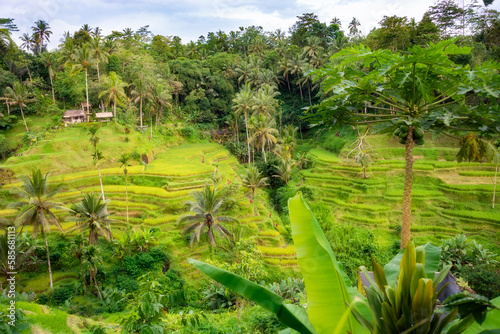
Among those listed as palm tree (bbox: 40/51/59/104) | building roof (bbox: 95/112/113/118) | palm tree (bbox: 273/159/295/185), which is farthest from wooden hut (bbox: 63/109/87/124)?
palm tree (bbox: 273/159/295/185)

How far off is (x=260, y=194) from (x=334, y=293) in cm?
2658

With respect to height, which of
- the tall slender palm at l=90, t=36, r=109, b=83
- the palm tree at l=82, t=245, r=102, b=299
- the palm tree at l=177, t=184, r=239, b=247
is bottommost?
the palm tree at l=82, t=245, r=102, b=299

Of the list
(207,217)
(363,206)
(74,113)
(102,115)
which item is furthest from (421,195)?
(74,113)

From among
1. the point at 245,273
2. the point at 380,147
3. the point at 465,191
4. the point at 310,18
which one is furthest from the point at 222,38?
the point at 245,273

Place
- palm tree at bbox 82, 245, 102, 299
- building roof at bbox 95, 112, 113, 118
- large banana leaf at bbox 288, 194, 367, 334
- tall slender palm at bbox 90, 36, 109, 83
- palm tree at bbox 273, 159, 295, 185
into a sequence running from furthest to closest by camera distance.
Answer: tall slender palm at bbox 90, 36, 109, 83, building roof at bbox 95, 112, 113, 118, palm tree at bbox 273, 159, 295, 185, palm tree at bbox 82, 245, 102, 299, large banana leaf at bbox 288, 194, 367, 334

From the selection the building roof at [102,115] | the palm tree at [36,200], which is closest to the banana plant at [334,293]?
the palm tree at [36,200]

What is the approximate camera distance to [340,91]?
12.7ft

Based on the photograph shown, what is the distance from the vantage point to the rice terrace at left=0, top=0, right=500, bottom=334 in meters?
2.30

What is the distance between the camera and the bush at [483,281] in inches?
416

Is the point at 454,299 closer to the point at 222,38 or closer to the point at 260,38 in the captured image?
the point at 260,38

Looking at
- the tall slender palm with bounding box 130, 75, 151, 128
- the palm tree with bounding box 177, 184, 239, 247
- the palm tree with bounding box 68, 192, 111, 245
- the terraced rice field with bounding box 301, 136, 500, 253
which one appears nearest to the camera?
the palm tree with bounding box 68, 192, 111, 245

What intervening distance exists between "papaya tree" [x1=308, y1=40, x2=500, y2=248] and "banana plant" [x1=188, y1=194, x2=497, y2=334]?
1.92 m

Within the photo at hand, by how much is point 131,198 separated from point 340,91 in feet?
74.0

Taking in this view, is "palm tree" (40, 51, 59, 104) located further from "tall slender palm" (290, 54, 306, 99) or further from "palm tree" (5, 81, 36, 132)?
"tall slender palm" (290, 54, 306, 99)
